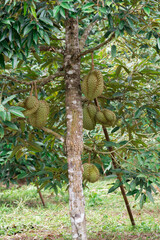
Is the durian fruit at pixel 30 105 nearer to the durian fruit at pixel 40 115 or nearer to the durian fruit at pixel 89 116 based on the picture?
the durian fruit at pixel 40 115

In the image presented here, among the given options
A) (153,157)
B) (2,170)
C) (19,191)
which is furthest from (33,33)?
(19,191)

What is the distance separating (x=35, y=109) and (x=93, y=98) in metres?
0.41

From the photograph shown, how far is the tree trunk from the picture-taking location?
1645 millimetres

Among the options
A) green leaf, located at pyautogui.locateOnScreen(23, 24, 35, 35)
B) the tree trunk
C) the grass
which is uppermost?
green leaf, located at pyautogui.locateOnScreen(23, 24, 35, 35)

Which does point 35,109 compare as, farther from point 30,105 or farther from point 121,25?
point 121,25

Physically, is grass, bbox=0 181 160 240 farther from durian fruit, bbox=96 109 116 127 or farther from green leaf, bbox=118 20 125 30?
green leaf, bbox=118 20 125 30

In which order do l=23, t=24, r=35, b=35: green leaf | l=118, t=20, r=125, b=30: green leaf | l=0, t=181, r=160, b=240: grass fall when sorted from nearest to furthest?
l=23, t=24, r=35, b=35: green leaf
l=118, t=20, r=125, b=30: green leaf
l=0, t=181, r=160, b=240: grass

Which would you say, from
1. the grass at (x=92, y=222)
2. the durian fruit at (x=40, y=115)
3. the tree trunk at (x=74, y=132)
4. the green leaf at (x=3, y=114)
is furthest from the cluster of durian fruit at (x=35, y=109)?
the grass at (x=92, y=222)

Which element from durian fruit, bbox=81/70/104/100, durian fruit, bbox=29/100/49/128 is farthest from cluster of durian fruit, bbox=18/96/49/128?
durian fruit, bbox=81/70/104/100

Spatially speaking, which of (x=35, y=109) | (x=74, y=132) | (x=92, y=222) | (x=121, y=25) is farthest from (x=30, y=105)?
(x=92, y=222)

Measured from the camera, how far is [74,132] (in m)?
1.74

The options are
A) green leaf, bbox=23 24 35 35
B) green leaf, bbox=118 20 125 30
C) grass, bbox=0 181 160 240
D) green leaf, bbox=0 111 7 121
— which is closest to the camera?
green leaf, bbox=0 111 7 121

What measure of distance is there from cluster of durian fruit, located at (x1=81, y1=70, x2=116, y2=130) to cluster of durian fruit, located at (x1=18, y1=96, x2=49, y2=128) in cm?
30

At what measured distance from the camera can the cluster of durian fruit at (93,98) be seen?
5.86 feet
